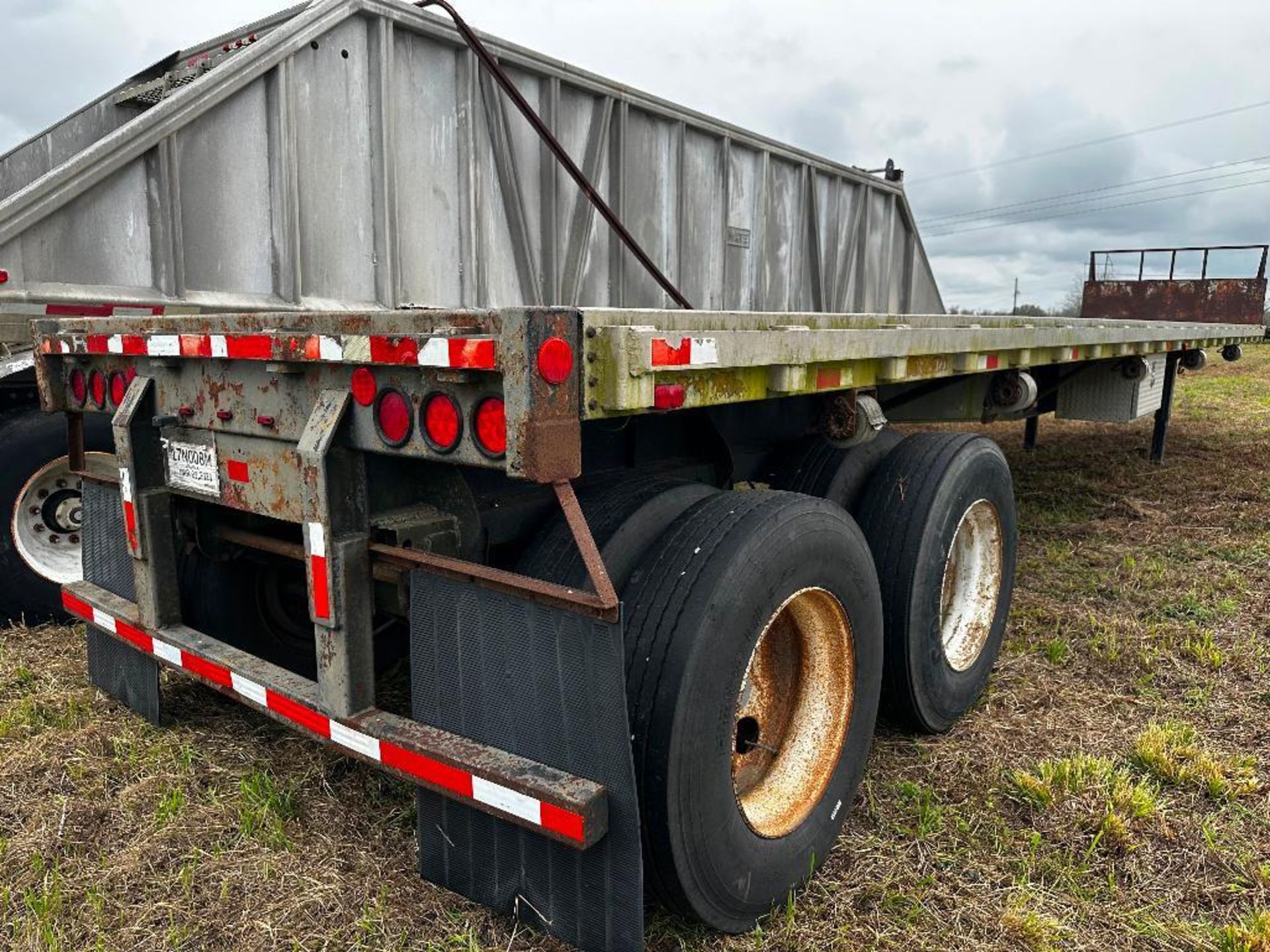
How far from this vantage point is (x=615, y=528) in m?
2.22

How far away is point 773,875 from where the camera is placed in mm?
2215

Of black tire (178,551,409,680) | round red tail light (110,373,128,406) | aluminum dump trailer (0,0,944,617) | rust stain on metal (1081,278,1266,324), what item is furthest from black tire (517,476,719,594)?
rust stain on metal (1081,278,1266,324)

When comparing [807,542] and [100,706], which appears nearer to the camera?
[807,542]

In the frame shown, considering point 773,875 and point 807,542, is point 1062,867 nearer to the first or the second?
point 773,875

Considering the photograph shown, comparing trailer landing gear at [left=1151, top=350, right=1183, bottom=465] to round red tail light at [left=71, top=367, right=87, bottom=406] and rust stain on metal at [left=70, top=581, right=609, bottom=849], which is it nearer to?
rust stain on metal at [left=70, top=581, right=609, bottom=849]

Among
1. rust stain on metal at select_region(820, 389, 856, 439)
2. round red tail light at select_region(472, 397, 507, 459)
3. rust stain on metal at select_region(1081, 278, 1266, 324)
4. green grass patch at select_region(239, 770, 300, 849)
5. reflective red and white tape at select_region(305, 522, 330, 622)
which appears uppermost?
rust stain on metal at select_region(1081, 278, 1266, 324)

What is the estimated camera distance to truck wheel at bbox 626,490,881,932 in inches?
77.2

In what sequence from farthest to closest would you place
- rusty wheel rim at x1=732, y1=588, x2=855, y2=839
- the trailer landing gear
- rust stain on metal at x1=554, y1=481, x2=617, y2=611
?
the trailer landing gear < rusty wheel rim at x1=732, y1=588, x2=855, y2=839 < rust stain on metal at x1=554, y1=481, x2=617, y2=611

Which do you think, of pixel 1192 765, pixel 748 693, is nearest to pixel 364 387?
pixel 748 693

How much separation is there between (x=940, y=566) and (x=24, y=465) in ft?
12.3

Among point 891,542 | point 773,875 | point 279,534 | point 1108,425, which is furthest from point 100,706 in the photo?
point 1108,425

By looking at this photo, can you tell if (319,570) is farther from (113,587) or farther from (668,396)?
(113,587)

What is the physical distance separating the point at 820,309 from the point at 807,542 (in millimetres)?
5295

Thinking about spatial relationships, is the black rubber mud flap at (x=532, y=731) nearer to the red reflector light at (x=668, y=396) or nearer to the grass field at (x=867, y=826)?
the grass field at (x=867, y=826)
